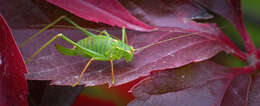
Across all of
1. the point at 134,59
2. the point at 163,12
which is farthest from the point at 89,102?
the point at 163,12

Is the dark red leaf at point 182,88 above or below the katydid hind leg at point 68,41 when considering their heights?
below

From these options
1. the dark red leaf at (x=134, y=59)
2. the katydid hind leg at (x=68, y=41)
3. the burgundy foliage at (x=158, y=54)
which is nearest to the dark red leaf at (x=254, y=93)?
the burgundy foliage at (x=158, y=54)

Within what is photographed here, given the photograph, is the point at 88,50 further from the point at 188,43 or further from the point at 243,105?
the point at 243,105

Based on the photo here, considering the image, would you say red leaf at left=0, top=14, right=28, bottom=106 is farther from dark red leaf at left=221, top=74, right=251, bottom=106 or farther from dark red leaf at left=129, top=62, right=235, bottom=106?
dark red leaf at left=221, top=74, right=251, bottom=106

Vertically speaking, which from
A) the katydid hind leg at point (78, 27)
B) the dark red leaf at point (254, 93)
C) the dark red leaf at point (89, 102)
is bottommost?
the dark red leaf at point (89, 102)

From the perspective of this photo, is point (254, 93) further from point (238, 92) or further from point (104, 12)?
point (104, 12)

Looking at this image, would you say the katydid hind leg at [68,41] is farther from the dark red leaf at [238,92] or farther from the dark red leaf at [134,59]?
the dark red leaf at [238,92]
